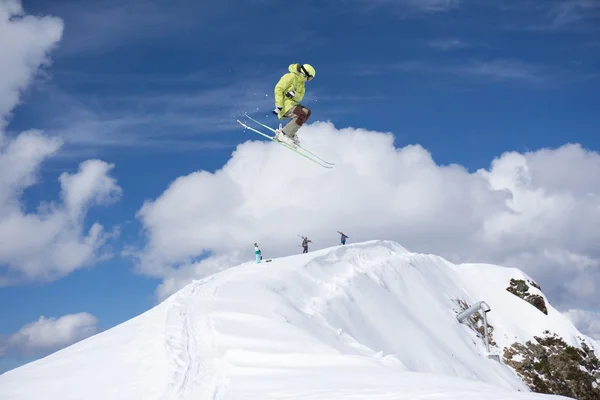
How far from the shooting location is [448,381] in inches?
377

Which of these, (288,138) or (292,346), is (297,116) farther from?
(292,346)

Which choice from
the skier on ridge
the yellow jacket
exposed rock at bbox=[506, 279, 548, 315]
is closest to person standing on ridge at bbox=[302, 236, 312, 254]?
the skier on ridge

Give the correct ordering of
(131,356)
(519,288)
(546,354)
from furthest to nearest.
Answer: (519,288)
(546,354)
(131,356)

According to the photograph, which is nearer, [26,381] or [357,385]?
[357,385]

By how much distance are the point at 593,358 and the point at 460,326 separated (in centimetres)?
1514

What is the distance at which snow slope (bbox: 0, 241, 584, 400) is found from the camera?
10.5 metres

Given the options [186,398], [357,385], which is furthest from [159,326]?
[357,385]

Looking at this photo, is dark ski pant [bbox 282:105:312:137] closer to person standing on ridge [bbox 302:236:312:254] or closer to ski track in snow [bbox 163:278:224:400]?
ski track in snow [bbox 163:278:224:400]

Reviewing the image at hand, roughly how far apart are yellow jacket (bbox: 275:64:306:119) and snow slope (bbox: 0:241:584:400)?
7.62 m

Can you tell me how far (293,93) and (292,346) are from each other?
29.0 feet

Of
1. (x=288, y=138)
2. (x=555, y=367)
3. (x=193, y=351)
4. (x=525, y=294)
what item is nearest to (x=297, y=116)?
(x=288, y=138)

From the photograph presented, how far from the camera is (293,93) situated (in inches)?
727

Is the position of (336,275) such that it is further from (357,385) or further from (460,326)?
(357,385)

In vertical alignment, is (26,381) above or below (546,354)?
below
